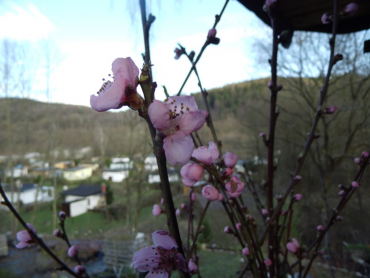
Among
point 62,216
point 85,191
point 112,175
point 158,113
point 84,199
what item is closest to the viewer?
point 158,113

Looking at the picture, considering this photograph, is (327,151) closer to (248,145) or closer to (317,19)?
(248,145)

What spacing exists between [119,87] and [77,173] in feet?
44.2

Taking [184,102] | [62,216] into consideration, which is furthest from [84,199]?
[184,102]

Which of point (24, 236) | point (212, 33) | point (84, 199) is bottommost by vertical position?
point (84, 199)

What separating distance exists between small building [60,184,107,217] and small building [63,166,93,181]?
184cm

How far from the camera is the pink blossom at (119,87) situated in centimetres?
20

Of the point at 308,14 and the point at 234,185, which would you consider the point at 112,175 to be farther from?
the point at 234,185

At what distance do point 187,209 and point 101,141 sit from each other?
262 inches

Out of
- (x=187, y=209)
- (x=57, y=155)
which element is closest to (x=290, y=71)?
(x=187, y=209)

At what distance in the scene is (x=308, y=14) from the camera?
70cm

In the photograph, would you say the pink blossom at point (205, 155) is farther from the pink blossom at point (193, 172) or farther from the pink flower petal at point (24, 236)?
the pink flower petal at point (24, 236)

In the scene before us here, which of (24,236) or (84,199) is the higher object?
(24,236)

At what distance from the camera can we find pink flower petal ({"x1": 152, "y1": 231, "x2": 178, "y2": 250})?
22cm

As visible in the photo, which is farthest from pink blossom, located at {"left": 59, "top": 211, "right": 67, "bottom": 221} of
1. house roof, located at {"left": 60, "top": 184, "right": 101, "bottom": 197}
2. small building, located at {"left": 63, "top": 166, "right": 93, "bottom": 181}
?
small building, located at {"left": 63, "top": 166, "right": 93, "bottom": 181}
